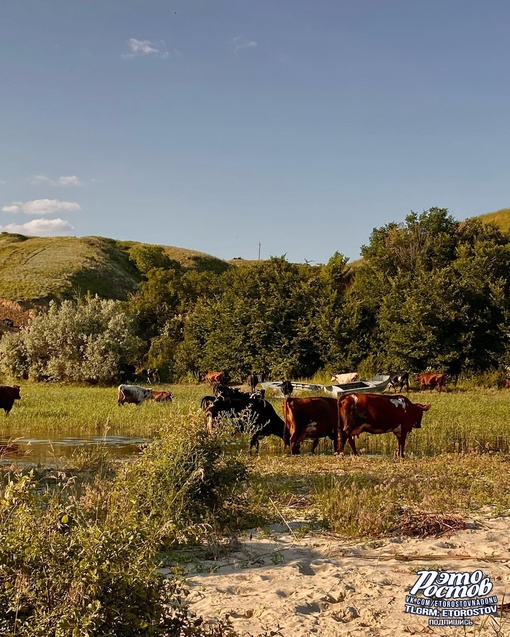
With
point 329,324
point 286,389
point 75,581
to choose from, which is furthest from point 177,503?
point 329,324

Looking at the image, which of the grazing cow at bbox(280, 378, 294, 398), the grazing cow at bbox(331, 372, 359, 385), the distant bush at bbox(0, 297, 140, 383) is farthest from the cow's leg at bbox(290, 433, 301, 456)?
the distant bush at bbox(0, 297, 140, 383)

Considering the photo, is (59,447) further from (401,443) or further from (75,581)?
(75,581)

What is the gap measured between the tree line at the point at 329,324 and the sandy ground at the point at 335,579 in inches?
1044

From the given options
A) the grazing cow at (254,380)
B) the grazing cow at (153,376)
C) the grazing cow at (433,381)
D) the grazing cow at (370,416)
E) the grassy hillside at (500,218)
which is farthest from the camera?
the grassy hillside at (500,218)

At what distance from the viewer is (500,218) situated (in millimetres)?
70875

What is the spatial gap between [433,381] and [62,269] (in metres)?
63.2

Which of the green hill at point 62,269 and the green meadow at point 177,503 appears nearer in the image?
the green meadow at point 177,503

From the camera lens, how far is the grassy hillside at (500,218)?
6732cm

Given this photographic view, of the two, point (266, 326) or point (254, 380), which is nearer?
point (254, 380)

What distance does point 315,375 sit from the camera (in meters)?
36.8

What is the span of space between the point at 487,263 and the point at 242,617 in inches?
1295

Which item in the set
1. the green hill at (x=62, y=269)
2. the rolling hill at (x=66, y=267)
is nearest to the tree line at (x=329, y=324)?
the rolling hill at (x=66, y=267)

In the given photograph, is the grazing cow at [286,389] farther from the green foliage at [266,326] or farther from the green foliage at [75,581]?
the green foliage at [75,581]

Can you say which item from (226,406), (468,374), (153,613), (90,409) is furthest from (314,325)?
(153,613)
